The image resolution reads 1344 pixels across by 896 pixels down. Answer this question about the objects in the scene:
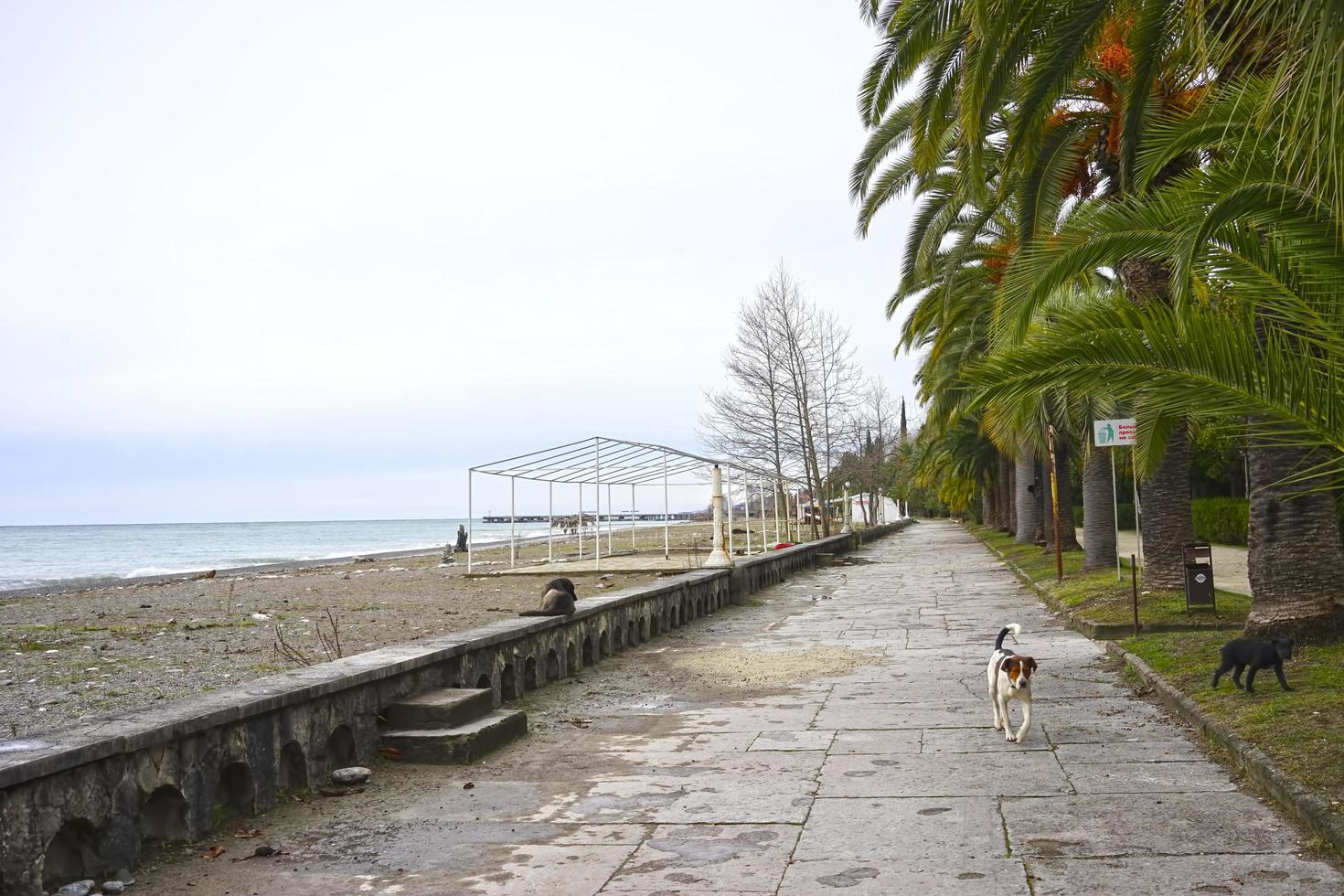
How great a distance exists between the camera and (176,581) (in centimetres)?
3747

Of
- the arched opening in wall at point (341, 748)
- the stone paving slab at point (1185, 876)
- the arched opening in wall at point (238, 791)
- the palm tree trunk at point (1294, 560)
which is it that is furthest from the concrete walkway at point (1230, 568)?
the arched opening in wall at point (238, 791)

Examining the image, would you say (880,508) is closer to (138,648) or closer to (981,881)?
(138,648)

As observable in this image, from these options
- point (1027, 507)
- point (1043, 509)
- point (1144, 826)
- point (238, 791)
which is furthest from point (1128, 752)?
point (1027, 507)

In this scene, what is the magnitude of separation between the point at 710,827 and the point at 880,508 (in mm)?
67955

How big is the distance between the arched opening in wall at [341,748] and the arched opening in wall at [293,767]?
11.4 inches

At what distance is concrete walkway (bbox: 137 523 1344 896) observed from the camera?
470 centimetres

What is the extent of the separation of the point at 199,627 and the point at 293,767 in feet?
42.9

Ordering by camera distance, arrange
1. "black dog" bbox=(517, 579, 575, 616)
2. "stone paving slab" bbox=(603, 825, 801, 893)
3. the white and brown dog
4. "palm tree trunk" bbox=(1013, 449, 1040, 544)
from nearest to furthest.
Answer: "stone paving slab" bbox=(603, 825, 801, 893)
the white and brown dog
"black dog" bbox=(517, 579, 575, 616)
"palm tree trunk" bbox=(1013, 449, 1040, 544)

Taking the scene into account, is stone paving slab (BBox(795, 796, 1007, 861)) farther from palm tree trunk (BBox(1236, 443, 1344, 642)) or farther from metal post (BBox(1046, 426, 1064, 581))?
metal post (BBox(1046, 426, 1064, 581))

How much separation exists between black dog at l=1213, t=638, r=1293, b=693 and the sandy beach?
6957 mm

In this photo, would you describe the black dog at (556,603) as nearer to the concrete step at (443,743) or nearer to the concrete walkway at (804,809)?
the concrete walkway at (804,809)

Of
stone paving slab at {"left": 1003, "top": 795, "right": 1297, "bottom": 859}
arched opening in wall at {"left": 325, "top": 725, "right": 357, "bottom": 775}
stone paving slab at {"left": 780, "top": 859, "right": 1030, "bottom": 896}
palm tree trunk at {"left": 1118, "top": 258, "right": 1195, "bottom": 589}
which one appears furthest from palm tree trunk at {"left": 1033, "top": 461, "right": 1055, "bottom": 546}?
stone paving slab at {"left": 780, "top": 859, "right": 1030, "bottom": 896}

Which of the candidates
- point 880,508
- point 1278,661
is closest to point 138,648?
point 1278,661

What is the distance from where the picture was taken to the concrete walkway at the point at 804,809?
470 cm
